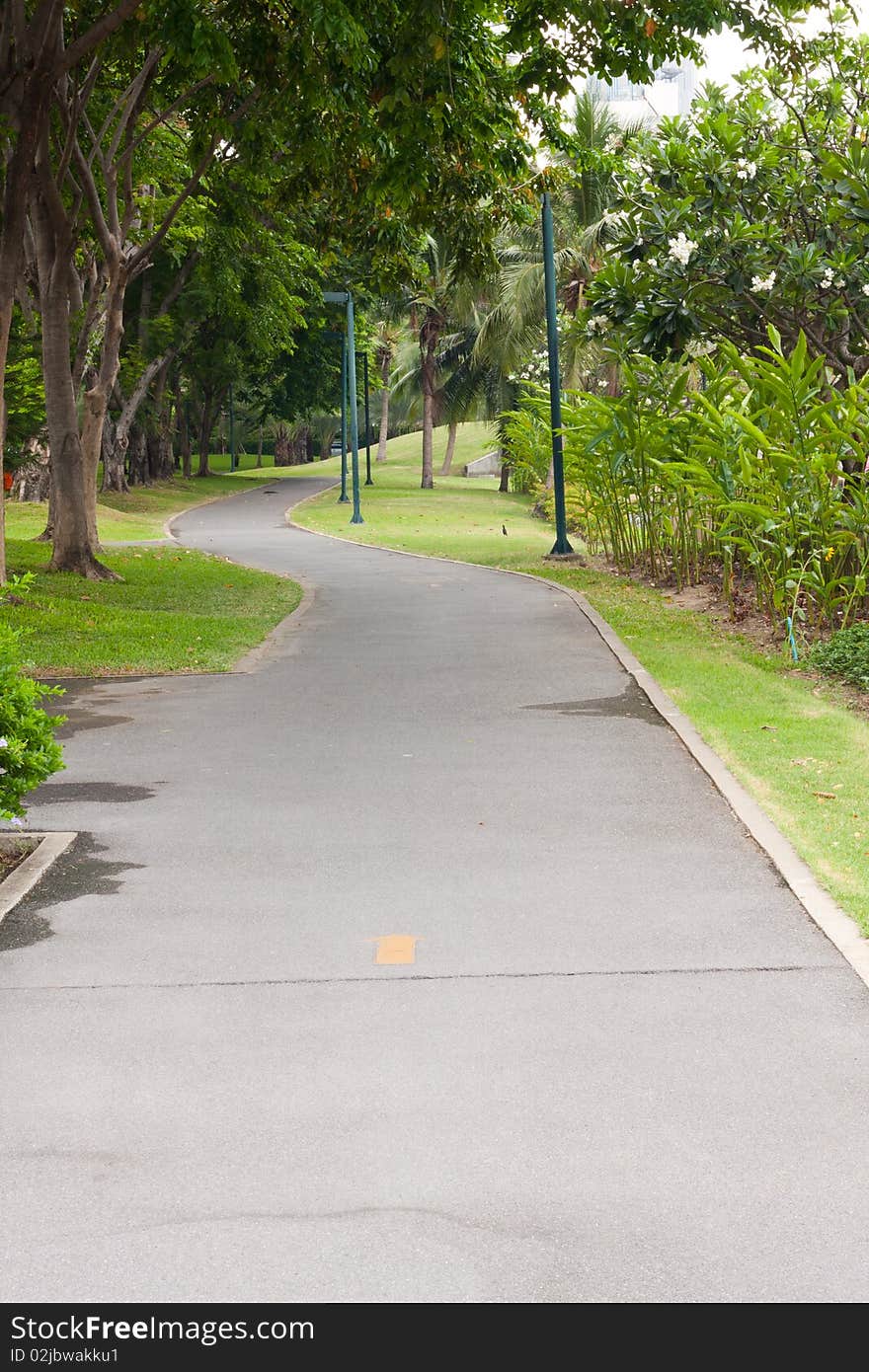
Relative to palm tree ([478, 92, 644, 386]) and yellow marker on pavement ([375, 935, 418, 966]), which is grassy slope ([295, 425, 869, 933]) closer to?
yellow marker on pavement ([375, 935, 418, 966])

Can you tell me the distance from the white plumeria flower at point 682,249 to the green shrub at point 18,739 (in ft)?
34.6

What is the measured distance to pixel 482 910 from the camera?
20.1 ft

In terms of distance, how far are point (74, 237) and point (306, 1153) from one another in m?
17.6

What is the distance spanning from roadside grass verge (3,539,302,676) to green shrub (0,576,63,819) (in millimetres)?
3493

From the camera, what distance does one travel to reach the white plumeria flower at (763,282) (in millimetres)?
15438

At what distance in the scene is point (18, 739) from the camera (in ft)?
21.1

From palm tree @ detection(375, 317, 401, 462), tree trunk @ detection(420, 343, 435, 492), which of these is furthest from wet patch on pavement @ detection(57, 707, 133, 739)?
palm tree @ detection(375, 317, 401, 462)

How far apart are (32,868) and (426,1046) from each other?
2717 millimetres

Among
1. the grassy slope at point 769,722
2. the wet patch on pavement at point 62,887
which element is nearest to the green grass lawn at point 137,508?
the grassy slope at point 769,722

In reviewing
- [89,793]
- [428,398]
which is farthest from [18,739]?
[428,398]

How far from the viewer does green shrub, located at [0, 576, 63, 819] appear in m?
6.35

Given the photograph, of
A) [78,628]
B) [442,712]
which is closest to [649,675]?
[442,712]

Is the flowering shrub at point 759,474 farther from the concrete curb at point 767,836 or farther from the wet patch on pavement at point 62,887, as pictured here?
the wet patch on pavement at point 62,887

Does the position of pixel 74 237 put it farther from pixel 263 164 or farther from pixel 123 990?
pixel 123 990
